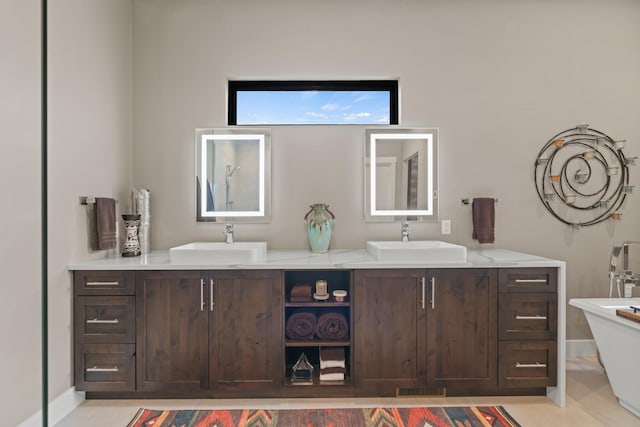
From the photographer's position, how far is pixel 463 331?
2406mm

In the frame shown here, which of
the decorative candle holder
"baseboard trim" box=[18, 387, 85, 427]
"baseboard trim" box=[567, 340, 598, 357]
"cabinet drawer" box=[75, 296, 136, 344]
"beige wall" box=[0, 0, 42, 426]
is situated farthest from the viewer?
"baseboard trim" box=[567, 340, 598, 357]

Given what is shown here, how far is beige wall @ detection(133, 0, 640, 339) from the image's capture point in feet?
9.82

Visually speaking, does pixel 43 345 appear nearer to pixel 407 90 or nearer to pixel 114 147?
pixel 114 147

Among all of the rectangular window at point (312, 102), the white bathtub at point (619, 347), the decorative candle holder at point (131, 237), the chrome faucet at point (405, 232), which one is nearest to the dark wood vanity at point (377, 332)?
the white bathtub at point (619, 347)

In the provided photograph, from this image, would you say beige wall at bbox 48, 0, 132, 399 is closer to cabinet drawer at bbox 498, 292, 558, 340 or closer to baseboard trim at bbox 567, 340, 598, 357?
cabinet drawer at bbox 498, 292, 558, 340

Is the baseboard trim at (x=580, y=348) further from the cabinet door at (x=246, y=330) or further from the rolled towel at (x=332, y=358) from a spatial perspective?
the cabinet door at (x=246, y=330)

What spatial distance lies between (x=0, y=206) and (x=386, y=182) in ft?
8.71

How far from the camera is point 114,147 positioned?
9.09 feet

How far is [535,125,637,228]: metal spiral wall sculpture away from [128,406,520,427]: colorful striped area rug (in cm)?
168

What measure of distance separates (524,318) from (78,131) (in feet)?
9.97

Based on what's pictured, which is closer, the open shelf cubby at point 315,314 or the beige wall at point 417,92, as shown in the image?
the open shelf cubby at point 315,314

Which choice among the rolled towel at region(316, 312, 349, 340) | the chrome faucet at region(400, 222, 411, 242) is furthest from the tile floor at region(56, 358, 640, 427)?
the chrome faucet at region(400, 222, 411, 242)

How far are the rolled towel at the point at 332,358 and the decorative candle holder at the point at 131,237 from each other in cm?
148

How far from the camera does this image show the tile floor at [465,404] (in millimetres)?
2207
